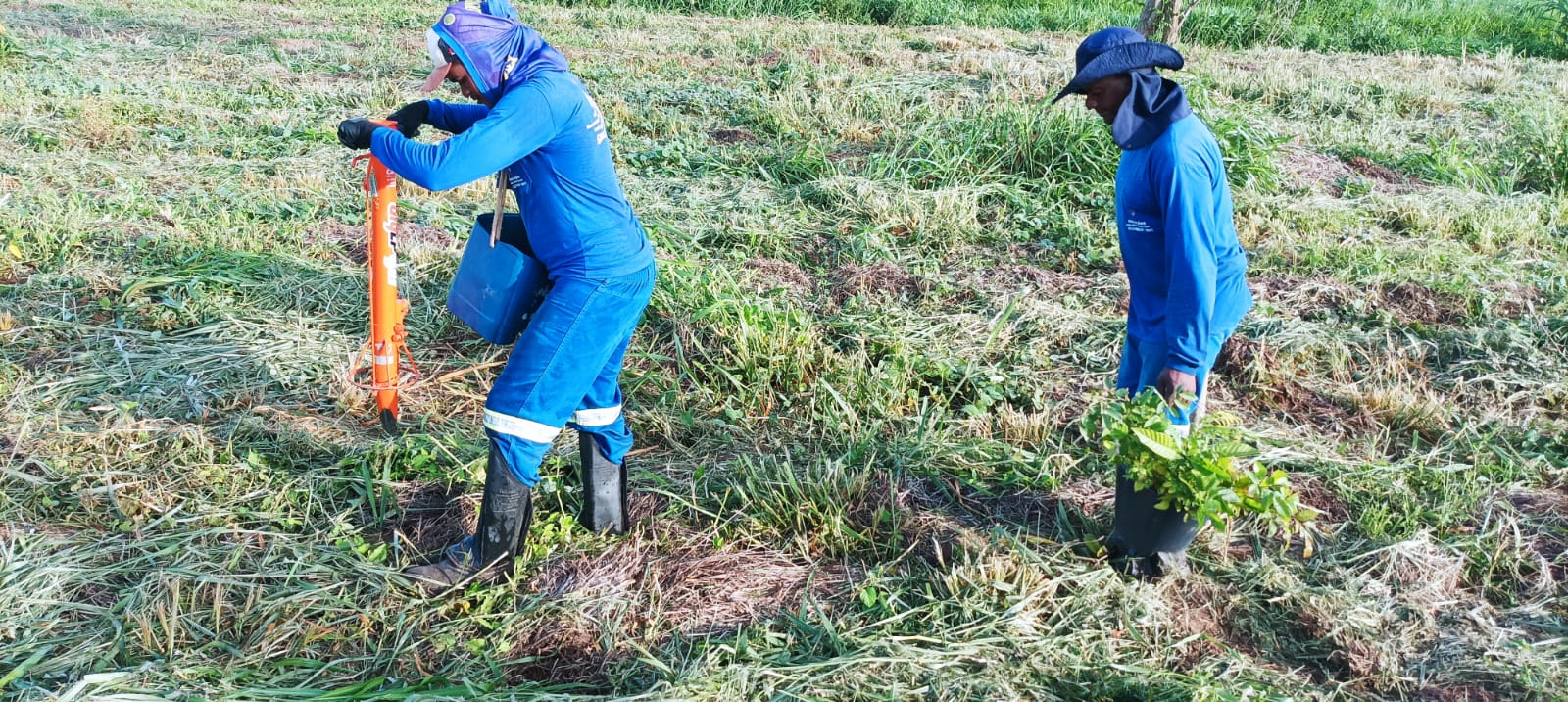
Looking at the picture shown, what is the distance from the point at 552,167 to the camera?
10.0ft

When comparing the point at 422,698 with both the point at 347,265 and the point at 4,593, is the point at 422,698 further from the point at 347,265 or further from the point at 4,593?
the point at 347,265

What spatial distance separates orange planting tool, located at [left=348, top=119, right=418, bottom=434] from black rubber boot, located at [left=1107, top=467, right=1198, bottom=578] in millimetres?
2489

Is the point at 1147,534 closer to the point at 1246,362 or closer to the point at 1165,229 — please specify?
the point at 1165,229

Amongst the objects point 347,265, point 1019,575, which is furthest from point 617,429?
point 347,265

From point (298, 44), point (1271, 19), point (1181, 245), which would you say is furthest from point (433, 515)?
point (1271, 19)

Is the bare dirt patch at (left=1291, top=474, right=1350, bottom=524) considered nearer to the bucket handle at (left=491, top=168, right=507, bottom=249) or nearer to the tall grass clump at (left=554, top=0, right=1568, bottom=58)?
the bucket handle at (left=491, top=168, right=507, bottom=249)

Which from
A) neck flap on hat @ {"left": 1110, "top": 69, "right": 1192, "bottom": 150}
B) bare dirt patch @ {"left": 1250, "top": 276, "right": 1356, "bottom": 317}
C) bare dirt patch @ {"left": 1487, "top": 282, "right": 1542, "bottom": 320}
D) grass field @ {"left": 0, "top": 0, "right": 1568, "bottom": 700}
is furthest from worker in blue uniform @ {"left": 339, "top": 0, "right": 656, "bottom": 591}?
bare dirt patch @ {"left": 1487, "top": 282, "right": 1542, "bottom": 320}

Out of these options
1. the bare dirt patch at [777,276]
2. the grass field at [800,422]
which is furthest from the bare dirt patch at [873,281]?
the bare dirt patch at [777,276]

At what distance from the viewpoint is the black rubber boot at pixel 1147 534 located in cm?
318

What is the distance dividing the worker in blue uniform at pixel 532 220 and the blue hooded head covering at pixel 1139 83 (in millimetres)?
1341

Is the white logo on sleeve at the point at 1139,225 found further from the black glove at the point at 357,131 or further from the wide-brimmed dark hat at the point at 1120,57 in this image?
the black glove at the point at 357,131

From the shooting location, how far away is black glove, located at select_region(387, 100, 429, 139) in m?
3.46

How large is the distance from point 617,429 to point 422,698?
106cm

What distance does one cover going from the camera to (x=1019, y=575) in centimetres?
323
